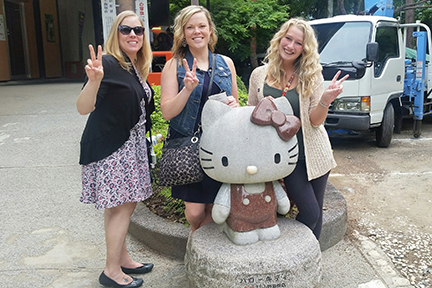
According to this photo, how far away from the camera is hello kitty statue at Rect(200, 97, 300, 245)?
89.5 inches

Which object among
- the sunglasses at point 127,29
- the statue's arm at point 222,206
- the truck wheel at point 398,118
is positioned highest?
the sunglasses at point 127,29

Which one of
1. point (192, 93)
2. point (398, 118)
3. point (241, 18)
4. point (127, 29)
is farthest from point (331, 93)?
point (241, 18)

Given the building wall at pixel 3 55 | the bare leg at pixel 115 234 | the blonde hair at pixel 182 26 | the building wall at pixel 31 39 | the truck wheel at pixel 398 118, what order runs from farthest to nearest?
1. the building wall at pixel 31 39
2. the building wall at pixel 3 55
3. the truck wheel at pixel 398 118
4. the bare leg at pixel 115 234
5. the blonde hair at pixel 182 26

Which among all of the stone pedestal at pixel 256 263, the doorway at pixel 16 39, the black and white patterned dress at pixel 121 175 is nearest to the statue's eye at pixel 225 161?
the stone pedestal at pixel 256 263

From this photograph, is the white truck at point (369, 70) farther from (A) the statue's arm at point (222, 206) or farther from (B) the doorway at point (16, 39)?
(B) the doorway at point (16, 39)

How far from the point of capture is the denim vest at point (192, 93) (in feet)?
8.45

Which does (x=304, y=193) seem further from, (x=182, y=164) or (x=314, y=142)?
(x=182, y=164)

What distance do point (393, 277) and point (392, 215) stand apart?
→ 1.38 metres

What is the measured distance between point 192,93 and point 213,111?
0.87 feet

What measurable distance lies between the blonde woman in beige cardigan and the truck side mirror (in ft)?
12.7

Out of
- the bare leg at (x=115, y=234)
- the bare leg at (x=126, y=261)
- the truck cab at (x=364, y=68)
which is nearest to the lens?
the bare leg at (x=115, y=234)

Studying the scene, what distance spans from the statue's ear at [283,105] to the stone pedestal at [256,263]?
79 centimetres

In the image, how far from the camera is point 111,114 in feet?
8.19

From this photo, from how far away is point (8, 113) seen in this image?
26.2 feet
